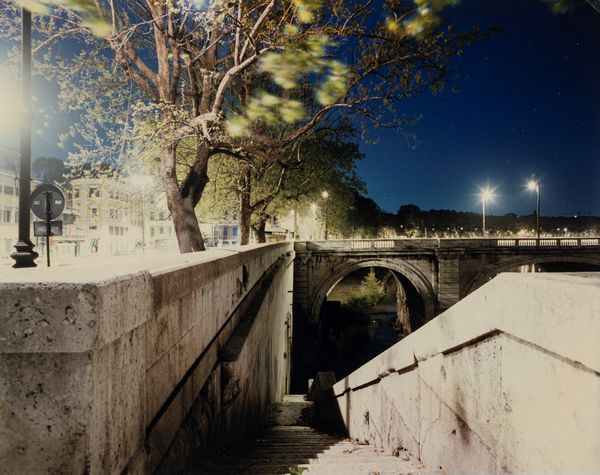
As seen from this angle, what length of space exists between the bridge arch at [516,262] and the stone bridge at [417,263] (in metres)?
0.08

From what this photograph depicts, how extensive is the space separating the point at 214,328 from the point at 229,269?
3.39 feet

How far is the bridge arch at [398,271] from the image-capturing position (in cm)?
2595

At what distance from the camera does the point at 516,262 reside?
26.8 m

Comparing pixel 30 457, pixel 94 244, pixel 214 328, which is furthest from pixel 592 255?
pixel 94 244

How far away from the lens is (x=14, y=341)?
1.33m

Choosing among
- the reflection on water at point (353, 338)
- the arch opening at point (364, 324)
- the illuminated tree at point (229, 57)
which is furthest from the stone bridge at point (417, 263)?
the illuminated tree at point (229, 57)

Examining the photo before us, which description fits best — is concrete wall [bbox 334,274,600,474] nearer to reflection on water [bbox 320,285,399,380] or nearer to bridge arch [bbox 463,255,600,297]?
reflection on water [bbox 320,285,399,380]

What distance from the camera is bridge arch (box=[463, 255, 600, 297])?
26109 millimetres

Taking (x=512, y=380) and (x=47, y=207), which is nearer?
(x=512, y=380)

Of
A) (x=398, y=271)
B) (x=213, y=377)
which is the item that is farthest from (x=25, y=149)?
(x=398, y=271)

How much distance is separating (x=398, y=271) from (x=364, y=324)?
1409 cm

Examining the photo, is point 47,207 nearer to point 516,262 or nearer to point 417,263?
point 417,263

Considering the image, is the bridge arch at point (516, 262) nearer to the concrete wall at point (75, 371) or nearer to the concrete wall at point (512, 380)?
the concrete wall at point (512, 380)

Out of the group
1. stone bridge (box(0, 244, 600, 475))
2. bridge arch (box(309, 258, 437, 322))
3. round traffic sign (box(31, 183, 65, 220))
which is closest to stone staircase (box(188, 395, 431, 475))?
stone bridge (box(0, 244, 600, 475))
